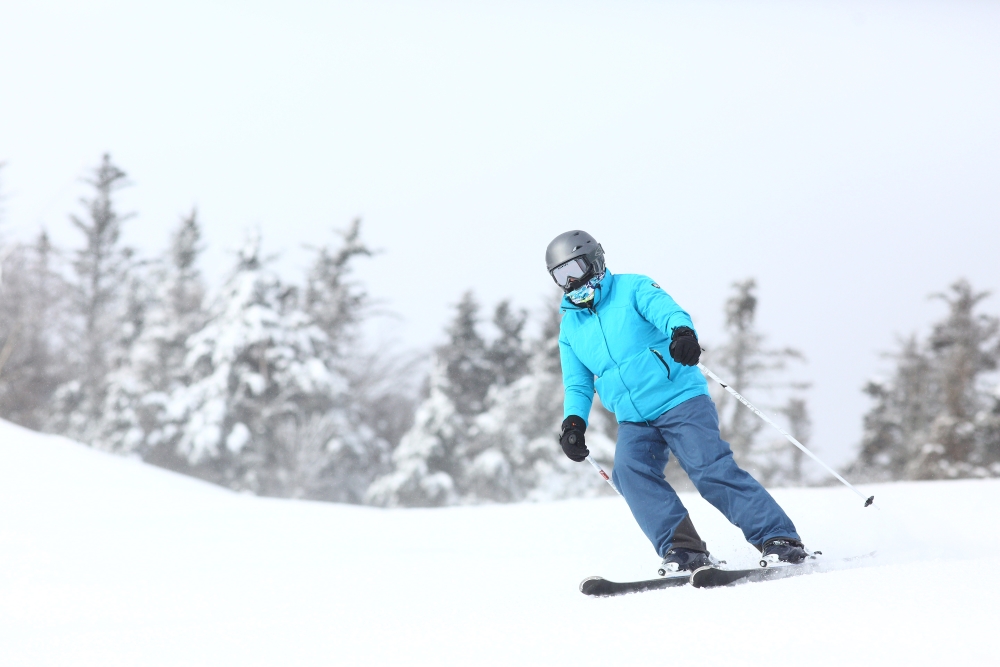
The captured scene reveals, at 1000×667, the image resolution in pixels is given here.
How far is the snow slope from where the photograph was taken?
2012mm

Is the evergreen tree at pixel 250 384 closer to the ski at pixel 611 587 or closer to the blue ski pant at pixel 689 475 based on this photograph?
the blue ski pant at pixel 689 475

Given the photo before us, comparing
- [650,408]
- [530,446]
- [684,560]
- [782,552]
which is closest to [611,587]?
[684,560]

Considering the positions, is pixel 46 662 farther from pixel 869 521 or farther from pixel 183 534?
pixel 869 521

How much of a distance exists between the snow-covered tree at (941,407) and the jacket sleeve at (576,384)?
1929 centimetres

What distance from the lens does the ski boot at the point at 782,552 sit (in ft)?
10.2

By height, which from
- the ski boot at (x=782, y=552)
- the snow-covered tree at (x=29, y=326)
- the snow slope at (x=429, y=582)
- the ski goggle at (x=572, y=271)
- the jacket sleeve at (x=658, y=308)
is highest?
the snow-covered tree at (x=29, y=326)

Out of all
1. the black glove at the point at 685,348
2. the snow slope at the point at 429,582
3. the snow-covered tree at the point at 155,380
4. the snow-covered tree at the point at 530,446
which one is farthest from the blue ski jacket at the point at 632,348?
the snow-covered tree at the point at 155,380

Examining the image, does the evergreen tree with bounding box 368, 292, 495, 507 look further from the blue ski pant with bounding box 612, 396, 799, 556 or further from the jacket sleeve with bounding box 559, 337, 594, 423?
the blue ski pant with bounding box 612, 396, 799, 556

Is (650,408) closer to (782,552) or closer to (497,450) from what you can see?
(782,552)

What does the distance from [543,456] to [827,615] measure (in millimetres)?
21185

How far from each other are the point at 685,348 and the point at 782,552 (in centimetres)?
90

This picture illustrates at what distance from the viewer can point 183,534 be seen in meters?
5.55

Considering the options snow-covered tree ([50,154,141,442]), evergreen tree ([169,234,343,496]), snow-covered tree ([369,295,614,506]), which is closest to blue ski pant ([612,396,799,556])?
snow-covered tree ([369,295,614,506])

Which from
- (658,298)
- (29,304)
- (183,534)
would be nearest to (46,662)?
(658,298)
